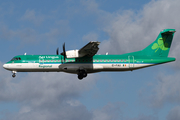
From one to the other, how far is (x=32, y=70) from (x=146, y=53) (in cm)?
1523

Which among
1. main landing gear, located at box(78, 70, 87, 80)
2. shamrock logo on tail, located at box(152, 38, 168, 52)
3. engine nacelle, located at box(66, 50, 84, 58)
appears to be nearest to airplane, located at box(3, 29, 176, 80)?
main landing gear, located at box(78, 70, 87, 80)

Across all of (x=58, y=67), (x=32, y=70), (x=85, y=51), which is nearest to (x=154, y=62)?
(x=85, y=51)

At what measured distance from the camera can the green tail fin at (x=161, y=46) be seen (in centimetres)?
4075

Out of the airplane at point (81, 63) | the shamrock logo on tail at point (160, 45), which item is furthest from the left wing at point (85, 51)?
the shamrock logo on tail at point (160, 45)

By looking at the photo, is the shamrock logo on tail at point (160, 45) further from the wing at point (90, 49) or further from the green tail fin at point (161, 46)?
the wing at point (90, 49)

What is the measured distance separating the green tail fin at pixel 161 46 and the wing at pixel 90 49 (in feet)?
25.7

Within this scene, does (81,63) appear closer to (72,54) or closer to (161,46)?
(72,54)

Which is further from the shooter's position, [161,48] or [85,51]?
[161,48]

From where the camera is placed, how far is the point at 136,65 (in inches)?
1549

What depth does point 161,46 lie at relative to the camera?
41.1 m

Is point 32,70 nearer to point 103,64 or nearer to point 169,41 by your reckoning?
point 103,64

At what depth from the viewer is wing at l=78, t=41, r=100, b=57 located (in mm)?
35312

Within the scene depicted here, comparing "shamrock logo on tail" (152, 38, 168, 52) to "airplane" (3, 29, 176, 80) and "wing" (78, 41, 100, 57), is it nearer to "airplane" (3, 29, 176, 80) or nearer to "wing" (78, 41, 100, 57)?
"airplane" (3, 29, 176, 80)

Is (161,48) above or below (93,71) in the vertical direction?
above
